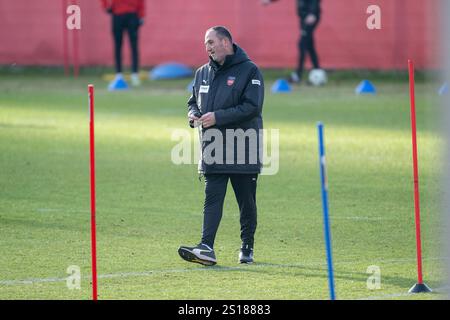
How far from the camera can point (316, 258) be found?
10617mm

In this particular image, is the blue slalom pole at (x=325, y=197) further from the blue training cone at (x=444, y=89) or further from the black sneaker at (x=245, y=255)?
the black sneaker at (x=245, y=255)

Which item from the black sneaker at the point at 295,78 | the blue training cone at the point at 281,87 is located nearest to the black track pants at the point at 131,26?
the blue training cone at the point at 281,87

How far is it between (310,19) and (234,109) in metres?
16.7

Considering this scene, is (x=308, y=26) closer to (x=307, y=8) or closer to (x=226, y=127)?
(x=307, y=8)

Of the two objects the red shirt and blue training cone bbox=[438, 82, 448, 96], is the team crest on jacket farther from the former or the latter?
the red shirt

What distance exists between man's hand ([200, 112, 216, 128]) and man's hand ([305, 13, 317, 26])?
54.7 ft

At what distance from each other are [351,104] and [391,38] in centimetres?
471

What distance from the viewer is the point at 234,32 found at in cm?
2930

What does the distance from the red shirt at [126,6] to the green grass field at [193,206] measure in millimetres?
4242

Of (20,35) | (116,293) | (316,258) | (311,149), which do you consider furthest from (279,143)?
(20,35)

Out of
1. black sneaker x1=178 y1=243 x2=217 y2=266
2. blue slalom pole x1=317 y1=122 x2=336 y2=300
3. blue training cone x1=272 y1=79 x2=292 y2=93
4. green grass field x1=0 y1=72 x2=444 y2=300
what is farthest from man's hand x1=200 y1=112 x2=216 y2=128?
blue training cone x1=272 y1=79 x2=292 y2=93
